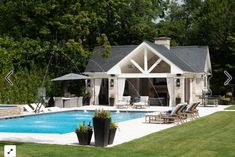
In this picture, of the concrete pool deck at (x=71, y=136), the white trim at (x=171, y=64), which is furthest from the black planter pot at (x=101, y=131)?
the white trim at (x=171, y=64)

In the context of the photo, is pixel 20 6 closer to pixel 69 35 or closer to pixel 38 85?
pixel 69 35

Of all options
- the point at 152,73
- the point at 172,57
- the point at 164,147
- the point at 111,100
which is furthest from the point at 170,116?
the point at 172,57

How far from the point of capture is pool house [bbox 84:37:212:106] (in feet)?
112

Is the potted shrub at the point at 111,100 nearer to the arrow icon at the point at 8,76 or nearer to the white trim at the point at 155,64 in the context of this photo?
the white trim at the point at 155,64

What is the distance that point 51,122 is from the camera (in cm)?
2489

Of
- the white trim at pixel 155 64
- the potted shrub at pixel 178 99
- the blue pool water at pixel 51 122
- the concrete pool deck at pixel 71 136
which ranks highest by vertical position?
the white trim at pixel 155 64

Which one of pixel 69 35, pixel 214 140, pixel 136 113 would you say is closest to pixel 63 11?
pixel 69 35

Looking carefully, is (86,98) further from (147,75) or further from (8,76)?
(8,76)

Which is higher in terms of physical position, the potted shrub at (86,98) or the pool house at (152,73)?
the pool house at (152,73)

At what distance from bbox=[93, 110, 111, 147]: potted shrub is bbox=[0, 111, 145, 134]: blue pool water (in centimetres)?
585

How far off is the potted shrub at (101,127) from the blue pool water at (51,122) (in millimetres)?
5847

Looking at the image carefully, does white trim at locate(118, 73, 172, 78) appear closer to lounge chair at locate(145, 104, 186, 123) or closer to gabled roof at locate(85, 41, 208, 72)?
gabled roof at locate(85, 41, 208, 72)

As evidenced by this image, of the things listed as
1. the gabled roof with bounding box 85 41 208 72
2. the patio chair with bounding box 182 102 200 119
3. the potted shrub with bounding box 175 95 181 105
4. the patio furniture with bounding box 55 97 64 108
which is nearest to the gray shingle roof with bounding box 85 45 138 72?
the gabled roof with bounding box 85 41 208 72

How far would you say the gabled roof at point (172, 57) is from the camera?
3690 centimetres
